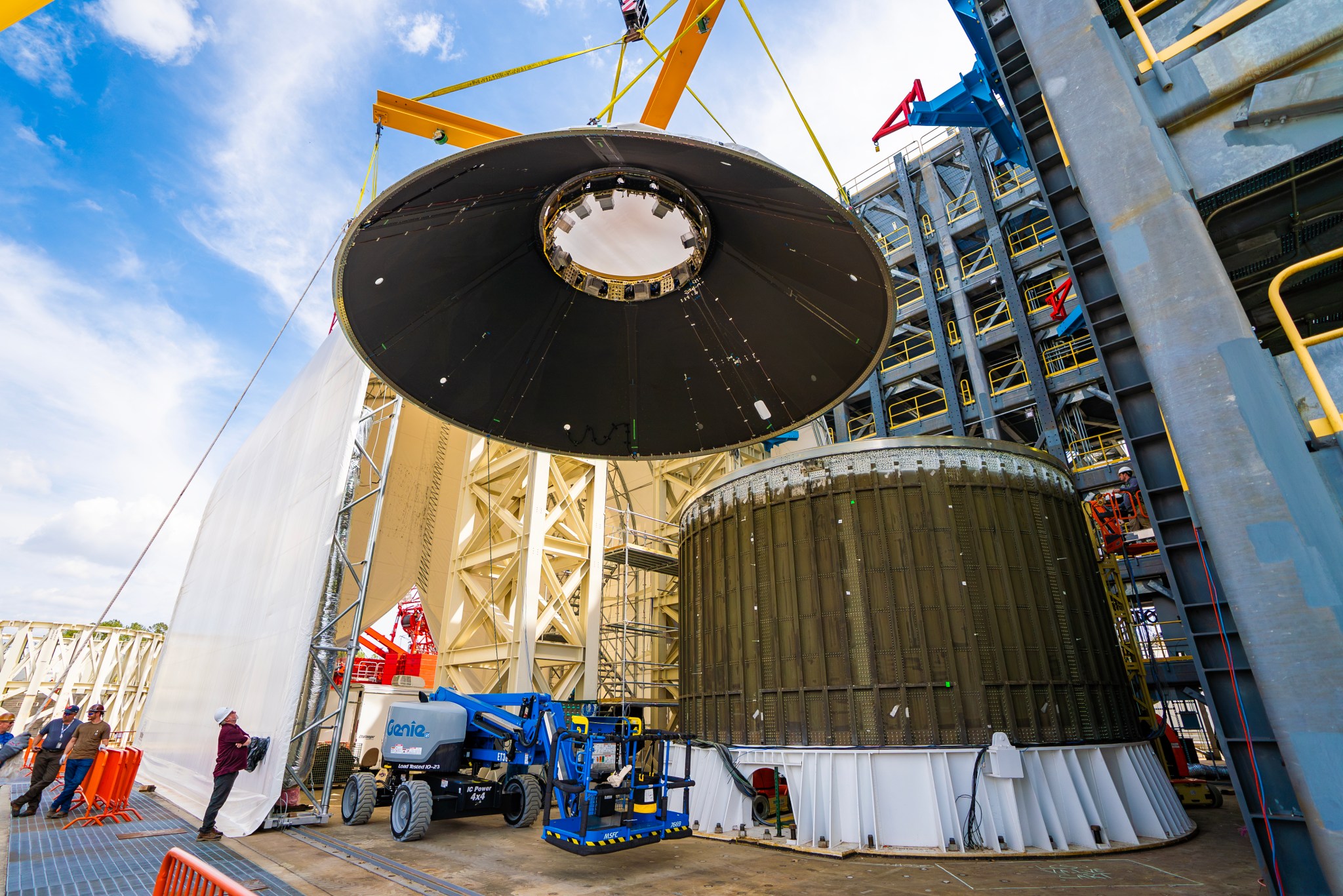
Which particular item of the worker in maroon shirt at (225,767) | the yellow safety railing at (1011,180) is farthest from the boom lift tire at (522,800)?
the yellow safety railing at (1011,180)

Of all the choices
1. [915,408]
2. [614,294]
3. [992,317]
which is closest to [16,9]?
[614,294]

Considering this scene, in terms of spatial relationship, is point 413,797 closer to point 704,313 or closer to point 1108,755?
point 704,313

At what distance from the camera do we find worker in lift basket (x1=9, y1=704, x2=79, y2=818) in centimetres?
1173

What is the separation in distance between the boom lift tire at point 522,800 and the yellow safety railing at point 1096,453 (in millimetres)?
18462

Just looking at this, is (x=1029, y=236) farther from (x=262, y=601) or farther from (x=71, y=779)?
(x=71, y=779)

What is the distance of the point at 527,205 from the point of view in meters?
5.39

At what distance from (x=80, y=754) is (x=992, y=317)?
95.1 feet

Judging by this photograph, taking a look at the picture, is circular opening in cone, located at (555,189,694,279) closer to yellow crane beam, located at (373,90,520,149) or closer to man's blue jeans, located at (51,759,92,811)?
yellow crane beam, located at (373,90,520,149)

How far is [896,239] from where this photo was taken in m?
29.9

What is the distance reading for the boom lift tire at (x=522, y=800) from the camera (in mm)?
11008

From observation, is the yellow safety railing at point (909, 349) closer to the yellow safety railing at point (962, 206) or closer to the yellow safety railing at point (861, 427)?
the yellow safety railing at point (861, 427)

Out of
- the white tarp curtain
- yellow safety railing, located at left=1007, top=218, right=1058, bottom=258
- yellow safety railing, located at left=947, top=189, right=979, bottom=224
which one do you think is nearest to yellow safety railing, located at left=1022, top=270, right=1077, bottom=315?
yellow safety railing, located at left=1007, top=218, right=1058, bottom=258

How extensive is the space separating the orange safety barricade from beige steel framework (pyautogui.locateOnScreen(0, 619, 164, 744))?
93.5ft

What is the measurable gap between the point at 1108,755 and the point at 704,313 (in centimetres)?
1028
